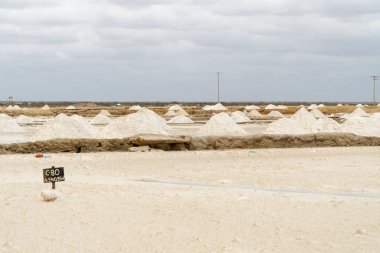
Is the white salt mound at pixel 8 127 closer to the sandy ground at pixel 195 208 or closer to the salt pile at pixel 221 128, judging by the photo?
the salt pile at pixel 221 128

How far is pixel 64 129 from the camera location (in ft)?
69.5

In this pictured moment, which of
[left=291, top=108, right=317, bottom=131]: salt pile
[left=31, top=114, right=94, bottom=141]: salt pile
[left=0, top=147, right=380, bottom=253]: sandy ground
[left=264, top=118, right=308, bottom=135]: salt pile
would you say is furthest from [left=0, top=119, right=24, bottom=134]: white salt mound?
[left=0, top=147, right=380, bottom=253]: sandy ground

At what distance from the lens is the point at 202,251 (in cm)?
589

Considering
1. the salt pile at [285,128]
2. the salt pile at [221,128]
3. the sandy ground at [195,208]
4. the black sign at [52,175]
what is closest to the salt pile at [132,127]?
the salt pile at [221,128]

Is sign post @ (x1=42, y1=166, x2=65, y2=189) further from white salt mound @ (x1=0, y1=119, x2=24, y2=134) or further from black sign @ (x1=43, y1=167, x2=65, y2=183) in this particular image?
white salt mound @ (x1=0, y1=119, x2=24, y2=134)

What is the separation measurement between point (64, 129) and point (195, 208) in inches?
548

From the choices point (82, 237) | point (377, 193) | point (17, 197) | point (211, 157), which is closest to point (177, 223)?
point (82, 237)

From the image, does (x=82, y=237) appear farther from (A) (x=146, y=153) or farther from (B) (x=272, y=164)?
(A) (x=146, y=153)

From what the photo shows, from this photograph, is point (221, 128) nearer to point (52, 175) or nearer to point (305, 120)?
point (305, 120)

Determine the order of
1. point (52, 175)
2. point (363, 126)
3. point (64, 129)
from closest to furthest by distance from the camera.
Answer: point (52, 175) < point (64, 129) < point (363, 126)

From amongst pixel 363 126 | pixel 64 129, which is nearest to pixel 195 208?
pixel 64 129

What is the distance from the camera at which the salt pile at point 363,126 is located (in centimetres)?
2197

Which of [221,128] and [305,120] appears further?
[305,120]

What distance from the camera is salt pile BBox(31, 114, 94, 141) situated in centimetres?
2073
